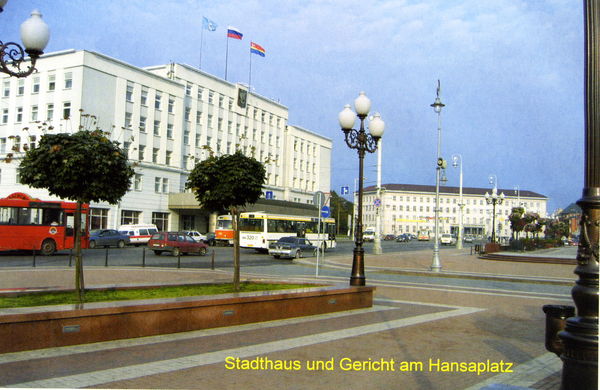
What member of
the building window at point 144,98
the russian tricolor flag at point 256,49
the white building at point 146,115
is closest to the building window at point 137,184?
the white building at point 146,115

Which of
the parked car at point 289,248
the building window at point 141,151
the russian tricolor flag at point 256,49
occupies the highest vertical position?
the russian tricolor flag at point 256,49

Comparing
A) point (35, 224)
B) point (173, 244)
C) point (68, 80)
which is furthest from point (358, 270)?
point (68, 80)

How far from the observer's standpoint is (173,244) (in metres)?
32.1

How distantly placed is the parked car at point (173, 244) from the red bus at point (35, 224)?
3984 millimetres

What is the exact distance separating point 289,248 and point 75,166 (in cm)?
2444

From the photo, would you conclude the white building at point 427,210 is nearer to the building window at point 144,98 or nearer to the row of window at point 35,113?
the building window at point 144,98

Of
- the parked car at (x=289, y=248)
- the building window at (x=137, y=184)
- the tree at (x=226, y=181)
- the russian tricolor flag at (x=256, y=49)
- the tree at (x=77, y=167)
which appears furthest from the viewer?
the russian tricolor flag at (x=256, y=49)

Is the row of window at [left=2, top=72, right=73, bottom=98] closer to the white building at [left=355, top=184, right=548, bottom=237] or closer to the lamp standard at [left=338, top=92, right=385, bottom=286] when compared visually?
the lamp standard at [left=338, top=92, right=385, bottom=286]

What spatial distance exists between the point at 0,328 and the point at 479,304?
36.7ft

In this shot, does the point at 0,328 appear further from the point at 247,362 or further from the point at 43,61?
the point at 43,61

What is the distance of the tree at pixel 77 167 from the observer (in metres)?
8.80

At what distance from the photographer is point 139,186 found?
175 ft

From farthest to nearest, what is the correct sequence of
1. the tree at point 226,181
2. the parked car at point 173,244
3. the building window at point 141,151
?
1. the building window at point 141,151
2. the parked car at point 173,244
3. the tree at point 226,181

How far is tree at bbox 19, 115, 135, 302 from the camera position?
880cm
